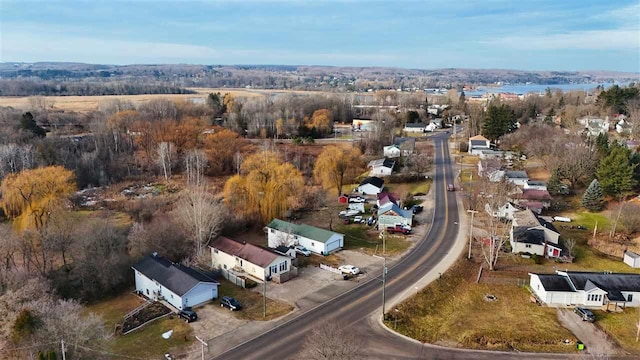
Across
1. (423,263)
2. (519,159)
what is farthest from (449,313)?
(519,159)

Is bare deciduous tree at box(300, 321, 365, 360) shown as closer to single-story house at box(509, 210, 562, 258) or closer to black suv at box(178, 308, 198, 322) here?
black suv at box(178, 308, 198, 322)

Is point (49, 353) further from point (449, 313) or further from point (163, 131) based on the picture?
point (163, 131)

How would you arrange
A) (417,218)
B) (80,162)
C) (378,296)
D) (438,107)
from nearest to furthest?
(378,296) < (417,218) < (80,162) < (438,107)

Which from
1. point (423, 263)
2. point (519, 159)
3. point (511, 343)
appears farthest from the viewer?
point (519, 159)

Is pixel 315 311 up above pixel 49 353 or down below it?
below

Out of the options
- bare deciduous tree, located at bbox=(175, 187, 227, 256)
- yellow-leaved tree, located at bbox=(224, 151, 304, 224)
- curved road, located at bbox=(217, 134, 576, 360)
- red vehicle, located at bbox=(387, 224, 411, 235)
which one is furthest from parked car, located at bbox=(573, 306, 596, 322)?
bare deciduous tree, located at bbox=(175, 187, 227, 256)

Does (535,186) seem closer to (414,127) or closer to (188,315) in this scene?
(188,315)

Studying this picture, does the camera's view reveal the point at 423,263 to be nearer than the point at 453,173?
Yes
